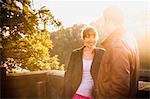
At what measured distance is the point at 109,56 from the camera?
1396mm

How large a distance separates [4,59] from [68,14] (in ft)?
2.43

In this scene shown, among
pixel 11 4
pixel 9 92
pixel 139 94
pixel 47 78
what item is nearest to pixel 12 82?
pixel 9 92

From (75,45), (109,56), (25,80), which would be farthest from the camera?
(25,80)

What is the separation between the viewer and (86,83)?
1543 mm

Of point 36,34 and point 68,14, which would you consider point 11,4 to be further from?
point 68,14

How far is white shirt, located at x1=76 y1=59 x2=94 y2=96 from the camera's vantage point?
5.04ft

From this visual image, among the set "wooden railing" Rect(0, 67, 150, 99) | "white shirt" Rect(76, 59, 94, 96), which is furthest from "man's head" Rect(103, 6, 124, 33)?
"wooden railing" Rect(0, 67, 150, 99)

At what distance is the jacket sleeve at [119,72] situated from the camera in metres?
1.34

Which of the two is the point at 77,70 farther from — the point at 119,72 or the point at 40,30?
the point at 40,30

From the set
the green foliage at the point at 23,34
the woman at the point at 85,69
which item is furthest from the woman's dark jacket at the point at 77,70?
the green foliage at the point at 23,34

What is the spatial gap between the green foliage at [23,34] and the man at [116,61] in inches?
40.2

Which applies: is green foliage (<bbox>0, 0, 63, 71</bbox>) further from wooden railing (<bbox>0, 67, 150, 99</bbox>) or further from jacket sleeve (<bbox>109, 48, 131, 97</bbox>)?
jacket sleeve (<bbox>109, 48, 131, 97</bbox>)

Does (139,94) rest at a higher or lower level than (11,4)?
lower

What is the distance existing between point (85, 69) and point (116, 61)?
0.26m
